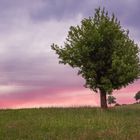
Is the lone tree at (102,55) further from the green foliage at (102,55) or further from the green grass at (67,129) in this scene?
the green grass at (67,129)

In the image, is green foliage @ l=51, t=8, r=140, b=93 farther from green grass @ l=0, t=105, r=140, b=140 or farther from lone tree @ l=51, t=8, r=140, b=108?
green grass @ l=0, t=105, r=140, b=140

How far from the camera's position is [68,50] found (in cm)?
5234

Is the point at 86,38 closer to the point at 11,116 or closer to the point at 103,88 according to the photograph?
the point at 103,88

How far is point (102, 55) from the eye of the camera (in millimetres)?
51469

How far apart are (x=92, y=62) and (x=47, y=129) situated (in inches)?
899

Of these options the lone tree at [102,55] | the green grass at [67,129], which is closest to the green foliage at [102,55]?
the lone tree at [102,55]

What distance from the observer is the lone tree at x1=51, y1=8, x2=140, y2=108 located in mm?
50250

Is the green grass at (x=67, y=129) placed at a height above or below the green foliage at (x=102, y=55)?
below

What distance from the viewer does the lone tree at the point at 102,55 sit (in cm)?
5025

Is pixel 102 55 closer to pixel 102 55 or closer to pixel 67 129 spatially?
pixel 102 55

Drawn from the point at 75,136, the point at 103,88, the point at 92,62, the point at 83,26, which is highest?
the point at 83,26

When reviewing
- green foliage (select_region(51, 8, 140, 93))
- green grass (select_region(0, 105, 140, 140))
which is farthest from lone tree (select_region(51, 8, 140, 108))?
green grass (select_region(0, 105, 140, 140))

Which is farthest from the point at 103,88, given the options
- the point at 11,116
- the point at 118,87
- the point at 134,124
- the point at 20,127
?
the point at 20,127

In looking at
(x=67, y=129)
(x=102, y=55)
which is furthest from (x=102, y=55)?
(x=67, y=129)
